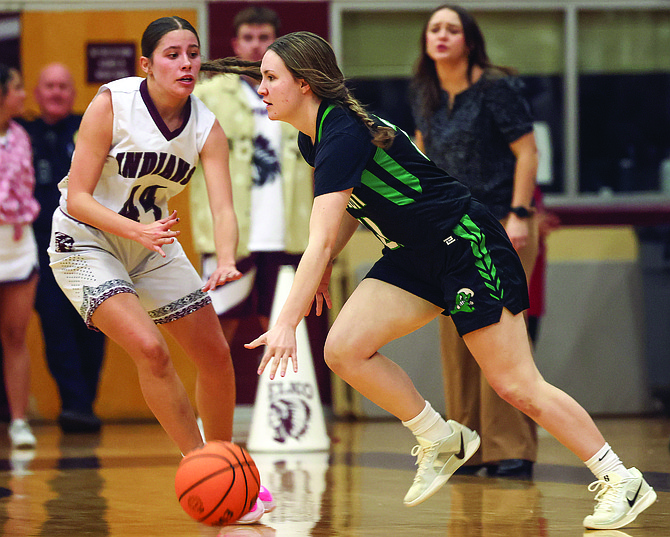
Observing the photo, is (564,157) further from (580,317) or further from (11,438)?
(11,438)

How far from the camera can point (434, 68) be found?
568cm

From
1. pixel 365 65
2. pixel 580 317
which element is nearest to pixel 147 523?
pixel 580 317

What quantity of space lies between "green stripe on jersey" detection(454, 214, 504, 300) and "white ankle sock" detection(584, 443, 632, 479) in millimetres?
704

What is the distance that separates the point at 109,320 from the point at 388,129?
4.23 ft

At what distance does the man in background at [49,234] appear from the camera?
766 centimetres

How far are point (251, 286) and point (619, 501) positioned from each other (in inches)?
138

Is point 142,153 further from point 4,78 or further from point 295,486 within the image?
point 4,78

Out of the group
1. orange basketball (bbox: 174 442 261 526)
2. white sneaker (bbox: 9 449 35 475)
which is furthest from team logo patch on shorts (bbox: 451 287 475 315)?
white sneaker (bbox: 9 449 35 475)

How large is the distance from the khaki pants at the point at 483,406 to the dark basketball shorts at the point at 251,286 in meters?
1.65

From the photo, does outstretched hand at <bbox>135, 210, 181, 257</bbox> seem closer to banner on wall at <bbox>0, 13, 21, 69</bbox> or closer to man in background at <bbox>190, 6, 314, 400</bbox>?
man in background at <bbox>190, 6, 314, 400</bbox>

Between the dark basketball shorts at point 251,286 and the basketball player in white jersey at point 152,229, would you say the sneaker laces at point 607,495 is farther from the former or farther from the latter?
the dark basketball shorts at point 251,286

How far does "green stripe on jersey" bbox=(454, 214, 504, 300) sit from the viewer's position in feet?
13.4

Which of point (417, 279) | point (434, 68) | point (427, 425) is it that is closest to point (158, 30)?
point (417, 279)

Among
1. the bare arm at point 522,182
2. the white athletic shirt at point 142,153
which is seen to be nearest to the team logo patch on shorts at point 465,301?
the white athletic shirt at point 142,153
